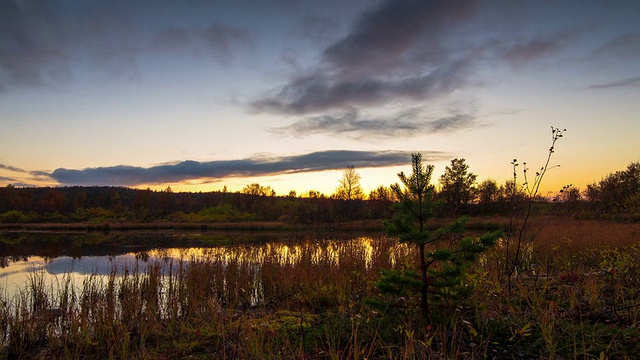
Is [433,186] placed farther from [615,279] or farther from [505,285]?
[615,279]

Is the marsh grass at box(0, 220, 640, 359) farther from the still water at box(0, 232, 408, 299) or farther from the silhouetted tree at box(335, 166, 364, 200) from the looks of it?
the silhouetted tree at box(335, 166, 364, 200)

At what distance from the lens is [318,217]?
169 feet

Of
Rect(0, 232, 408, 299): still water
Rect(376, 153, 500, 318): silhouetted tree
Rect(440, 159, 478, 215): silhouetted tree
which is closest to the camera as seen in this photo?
Rect(376, 153, 500, 318): silhouetted tree

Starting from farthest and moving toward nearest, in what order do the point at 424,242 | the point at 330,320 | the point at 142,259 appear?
the point at 142,259 → the point at 330,320 → the point at 424,242

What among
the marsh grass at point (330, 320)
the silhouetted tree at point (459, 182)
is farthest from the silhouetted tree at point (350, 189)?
the marsh grass at point (330, 320)

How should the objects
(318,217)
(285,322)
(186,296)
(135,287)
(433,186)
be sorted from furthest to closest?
(318,217) < (186,296) < (135,287) < (285,322) < (433,186)

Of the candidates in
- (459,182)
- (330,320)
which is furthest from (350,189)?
(330,320)

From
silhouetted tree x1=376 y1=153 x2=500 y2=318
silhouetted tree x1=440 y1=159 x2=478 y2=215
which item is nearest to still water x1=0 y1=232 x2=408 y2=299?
silhouetted tree x1=376 y1=153 x2=500 y2=318

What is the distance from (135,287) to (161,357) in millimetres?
3475

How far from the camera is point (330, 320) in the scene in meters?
5.32

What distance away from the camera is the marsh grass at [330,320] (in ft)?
13.0

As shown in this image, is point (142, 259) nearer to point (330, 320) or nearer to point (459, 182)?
point (330, 320)

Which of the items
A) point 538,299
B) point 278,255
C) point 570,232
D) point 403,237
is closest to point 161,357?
point 403,237

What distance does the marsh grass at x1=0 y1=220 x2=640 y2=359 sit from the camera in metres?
3.96
